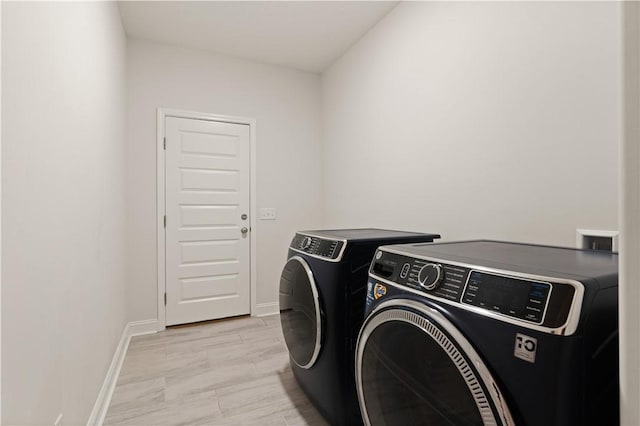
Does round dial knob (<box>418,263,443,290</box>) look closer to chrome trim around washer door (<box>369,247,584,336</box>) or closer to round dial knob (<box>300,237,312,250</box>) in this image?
chrome trim around washer door (<box>369,247,584,336</box>)

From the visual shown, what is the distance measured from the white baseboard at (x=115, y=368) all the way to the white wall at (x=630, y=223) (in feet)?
6.42

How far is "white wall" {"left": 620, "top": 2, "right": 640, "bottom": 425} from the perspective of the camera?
454 mm

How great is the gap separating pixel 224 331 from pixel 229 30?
98.9 inches

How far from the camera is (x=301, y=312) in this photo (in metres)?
1.68

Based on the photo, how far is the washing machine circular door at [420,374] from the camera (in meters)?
0.73

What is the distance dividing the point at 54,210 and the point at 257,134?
2.35 m

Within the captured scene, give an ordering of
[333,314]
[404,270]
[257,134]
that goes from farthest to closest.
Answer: [257,134], [333,314], [404,270]

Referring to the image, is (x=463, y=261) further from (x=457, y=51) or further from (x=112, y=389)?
(x=112, y=389)

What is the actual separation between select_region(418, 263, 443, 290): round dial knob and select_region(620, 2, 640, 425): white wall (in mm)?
428

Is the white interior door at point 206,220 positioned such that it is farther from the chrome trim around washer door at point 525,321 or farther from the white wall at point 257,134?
the chrome trim around washer door at point 525,321

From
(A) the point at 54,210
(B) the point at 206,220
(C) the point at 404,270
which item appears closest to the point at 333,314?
(C) the point at 404,270

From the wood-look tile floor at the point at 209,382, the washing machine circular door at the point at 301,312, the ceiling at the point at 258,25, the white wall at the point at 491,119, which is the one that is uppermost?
the ceiling at the point at 258,25

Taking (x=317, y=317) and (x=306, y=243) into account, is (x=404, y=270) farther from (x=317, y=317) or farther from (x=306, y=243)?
(x=306, y=243)

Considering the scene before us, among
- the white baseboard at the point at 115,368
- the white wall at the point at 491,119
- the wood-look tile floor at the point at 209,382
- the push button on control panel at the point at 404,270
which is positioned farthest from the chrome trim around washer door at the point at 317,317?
the white baseboard at the point at 115,368
